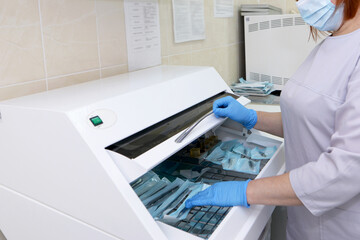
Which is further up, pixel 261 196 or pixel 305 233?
pixel 261 196

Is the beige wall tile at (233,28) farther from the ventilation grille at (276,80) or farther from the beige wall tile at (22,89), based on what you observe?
the beige wall tile at (22,89)

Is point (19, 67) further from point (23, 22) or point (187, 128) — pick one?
point (187, 128)

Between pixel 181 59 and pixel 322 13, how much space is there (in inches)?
39.6

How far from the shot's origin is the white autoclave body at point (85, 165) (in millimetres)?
805

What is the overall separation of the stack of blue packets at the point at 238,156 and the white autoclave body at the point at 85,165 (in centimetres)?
9

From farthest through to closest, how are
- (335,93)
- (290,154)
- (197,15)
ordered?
(197,15), (290,154), (335,93)

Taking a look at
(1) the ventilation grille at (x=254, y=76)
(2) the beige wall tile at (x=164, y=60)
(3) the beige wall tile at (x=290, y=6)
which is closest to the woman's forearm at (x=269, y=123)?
(2) the beige wall tile at (x=164, y=60)

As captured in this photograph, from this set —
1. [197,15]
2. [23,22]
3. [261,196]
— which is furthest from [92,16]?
[261,196]

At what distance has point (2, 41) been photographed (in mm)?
1088

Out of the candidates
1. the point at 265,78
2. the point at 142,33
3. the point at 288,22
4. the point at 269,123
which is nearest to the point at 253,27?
the point at 288,22

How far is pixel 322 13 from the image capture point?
1018mm

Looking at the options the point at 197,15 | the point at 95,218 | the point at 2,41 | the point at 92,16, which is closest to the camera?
the point at 95,218

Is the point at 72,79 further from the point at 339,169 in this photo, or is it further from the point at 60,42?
the point at 339,169

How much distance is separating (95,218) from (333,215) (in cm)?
74
